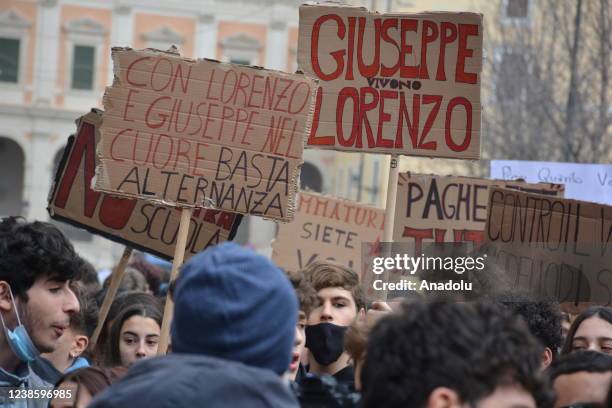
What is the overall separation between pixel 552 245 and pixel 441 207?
93.9 inches

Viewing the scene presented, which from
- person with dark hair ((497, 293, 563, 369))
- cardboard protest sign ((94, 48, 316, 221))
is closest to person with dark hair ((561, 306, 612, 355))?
person with dark hair ((497, 293, 563, 369))

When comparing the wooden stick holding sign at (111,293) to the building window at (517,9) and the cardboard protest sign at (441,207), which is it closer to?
the cardboard protest sign at (441,207)

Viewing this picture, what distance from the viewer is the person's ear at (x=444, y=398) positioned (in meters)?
2.96

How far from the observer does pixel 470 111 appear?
6.85 m

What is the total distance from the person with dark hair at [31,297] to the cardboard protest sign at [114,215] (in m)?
1.78

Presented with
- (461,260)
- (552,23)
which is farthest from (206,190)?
(552,23)

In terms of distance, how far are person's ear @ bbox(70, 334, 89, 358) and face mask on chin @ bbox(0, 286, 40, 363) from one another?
1.29 metres

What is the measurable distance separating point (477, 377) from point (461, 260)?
8.91 ft

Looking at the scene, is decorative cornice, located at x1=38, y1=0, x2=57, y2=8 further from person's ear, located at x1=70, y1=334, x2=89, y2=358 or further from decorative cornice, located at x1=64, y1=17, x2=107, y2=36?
person's ear, located at x1=70, y1=334, x2=89, y2=358

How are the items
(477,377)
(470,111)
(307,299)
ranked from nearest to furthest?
(477,377)
(307,299)
(470,111)

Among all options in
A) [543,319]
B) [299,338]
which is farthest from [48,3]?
[299,338]

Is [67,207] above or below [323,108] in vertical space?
below

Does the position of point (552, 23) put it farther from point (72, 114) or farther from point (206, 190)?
point (72, 114)

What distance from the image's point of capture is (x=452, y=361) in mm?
2973
